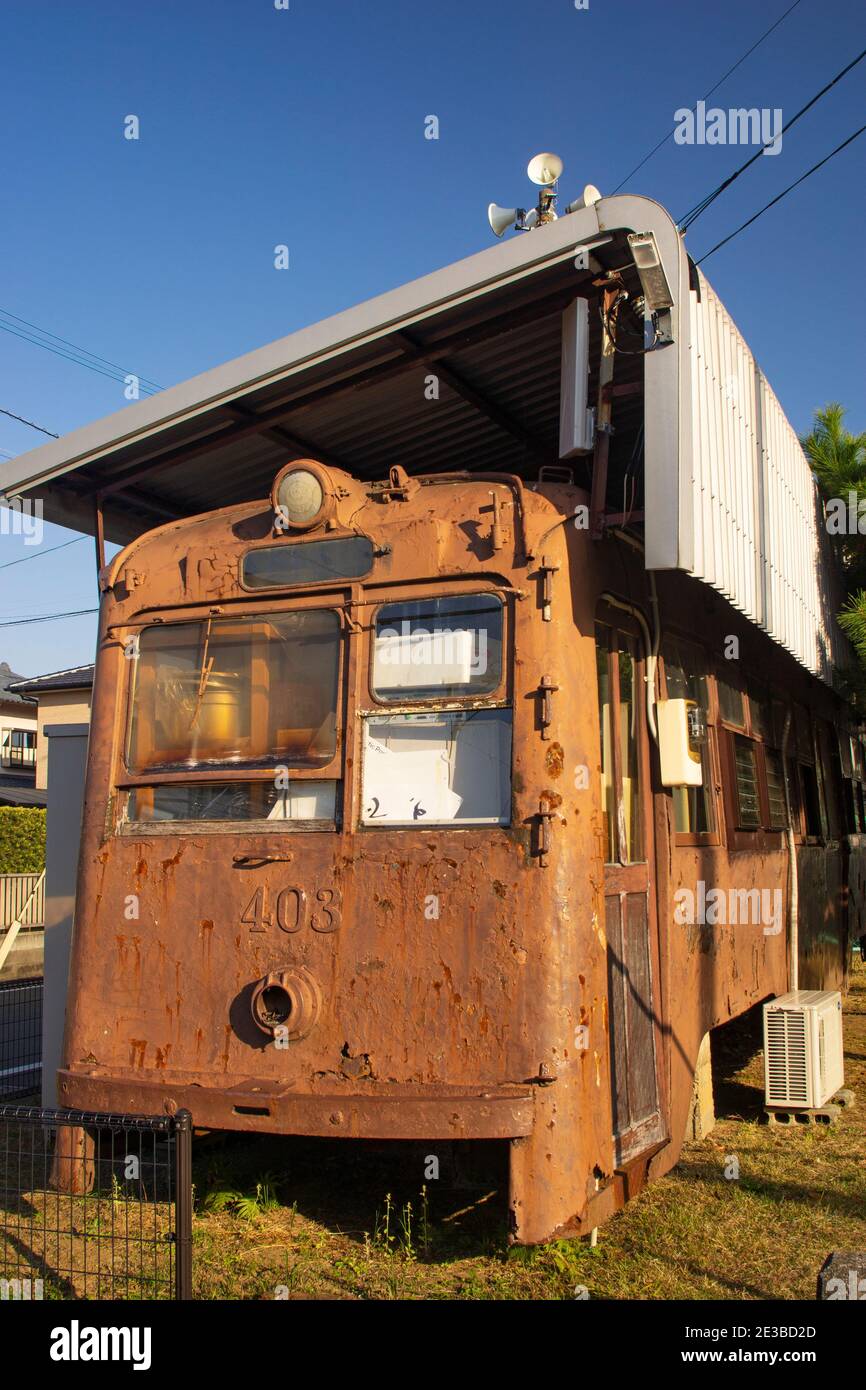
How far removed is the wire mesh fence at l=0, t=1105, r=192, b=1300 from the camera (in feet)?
13.7

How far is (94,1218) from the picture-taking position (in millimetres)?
→ 5660

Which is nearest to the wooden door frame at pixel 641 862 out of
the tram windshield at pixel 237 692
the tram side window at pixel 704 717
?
the tram side window at pixel 704 717

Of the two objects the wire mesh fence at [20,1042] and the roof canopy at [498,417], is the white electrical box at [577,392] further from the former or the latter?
the wire mesh fence at [20,1042]

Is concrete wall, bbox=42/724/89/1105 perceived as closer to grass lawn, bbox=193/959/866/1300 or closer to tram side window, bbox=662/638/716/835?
grass lawn, bbox=193/959/866/1300

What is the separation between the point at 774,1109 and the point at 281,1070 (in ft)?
12.7

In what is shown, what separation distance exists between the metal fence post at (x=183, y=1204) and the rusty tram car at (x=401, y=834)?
85 cm

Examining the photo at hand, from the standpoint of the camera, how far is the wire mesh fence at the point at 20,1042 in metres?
8.76

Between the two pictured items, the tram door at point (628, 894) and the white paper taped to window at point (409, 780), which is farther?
the tram door at point (628, 894)

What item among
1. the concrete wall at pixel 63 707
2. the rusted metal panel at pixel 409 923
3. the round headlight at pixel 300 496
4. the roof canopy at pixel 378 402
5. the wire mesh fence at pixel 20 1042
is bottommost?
the wire mesh fence at pixel 20 1042

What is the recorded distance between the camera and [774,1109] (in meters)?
7.61

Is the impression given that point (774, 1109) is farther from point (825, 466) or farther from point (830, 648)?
point (825, 466)

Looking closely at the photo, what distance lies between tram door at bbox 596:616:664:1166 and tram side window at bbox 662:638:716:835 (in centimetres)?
45

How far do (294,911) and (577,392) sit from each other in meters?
2.56
